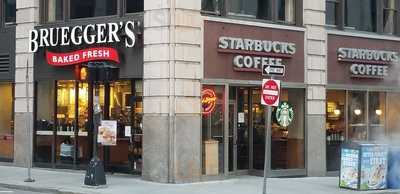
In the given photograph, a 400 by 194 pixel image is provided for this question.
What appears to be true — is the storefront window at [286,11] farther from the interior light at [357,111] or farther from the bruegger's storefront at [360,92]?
the interior light at [357,111]

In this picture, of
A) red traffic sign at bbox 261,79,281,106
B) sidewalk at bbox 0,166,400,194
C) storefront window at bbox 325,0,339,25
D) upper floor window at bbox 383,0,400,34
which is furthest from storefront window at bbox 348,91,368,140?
red traffic sign at bbox 261,79,281,106

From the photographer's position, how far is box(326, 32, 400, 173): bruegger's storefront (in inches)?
884

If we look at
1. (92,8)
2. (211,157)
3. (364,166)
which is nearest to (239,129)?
(211,157)

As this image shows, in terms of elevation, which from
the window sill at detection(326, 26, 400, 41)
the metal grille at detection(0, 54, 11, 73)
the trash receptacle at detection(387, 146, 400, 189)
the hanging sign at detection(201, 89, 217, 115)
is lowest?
the trash receptacle at detection(387, 146, 400, 189)

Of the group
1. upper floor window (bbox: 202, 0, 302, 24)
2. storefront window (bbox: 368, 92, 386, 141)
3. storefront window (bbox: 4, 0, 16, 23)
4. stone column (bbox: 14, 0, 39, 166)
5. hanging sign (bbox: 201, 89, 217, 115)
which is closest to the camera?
hanging sign (bbox: 201, 89, 217, 115)

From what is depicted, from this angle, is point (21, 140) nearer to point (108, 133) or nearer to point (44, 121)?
point (44, 121)

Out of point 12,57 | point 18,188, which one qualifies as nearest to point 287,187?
point 18,188

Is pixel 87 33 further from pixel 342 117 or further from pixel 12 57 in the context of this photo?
pixel 342 117

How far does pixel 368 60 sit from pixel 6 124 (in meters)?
12.5

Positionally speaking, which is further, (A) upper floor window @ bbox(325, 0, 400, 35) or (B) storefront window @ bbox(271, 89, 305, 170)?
(A) upper floor window @ bbox(325, 0, 400, 35)

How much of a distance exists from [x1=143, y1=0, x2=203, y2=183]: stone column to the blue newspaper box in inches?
155

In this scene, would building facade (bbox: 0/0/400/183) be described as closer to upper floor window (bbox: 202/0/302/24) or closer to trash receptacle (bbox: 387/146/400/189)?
upper floor window (bbox: 202/0/302/24)

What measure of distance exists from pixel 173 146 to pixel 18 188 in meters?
4.15

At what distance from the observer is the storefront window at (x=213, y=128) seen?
1917 centimetres
